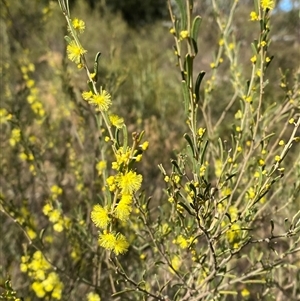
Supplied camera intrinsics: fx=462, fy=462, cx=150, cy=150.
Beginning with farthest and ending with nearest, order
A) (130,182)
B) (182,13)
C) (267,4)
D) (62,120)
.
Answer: (62,120)
(267,4)
(182,13)
(130,182)

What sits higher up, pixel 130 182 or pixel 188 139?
pixel 188 139

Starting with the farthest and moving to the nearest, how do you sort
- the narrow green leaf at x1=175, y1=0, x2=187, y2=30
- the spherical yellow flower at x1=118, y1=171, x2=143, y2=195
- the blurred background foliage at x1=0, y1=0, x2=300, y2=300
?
the blurred background foliage at x1=0, y1=0, x2=300, y2=300 → the narrow green leaf at x1=175, y1=0, x2=187, y2=30 → the spherical yellow flower at x1=118, y1=171, x2=143, y2=195

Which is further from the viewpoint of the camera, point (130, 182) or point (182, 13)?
point (182, 13)

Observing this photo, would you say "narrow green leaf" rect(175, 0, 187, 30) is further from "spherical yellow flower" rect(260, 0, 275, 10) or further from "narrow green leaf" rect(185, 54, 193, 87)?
"spherical yellow flower" rect(260, 0, 275, 10)

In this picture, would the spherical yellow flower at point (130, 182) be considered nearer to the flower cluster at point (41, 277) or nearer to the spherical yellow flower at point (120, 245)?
the spherical yellow flower at point (120, 245)

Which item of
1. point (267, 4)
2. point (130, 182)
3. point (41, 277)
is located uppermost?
point (267, 4)

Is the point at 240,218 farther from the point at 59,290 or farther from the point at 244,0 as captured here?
the point at 244,0

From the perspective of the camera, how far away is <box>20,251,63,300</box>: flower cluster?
1888 mm

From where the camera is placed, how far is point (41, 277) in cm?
188

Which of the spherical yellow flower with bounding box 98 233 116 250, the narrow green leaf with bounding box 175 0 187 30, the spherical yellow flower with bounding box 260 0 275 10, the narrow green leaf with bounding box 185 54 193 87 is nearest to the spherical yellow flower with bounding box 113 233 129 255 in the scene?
the spherical yellow flower with bounding box 98 233 116 250

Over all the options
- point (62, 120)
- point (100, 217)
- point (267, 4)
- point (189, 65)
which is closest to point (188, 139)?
point (189, 65)

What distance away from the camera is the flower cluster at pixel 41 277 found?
74.3 inches

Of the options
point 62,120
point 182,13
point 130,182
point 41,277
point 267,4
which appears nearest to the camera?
point 130,182

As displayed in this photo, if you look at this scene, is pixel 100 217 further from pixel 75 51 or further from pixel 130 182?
pixel 75 51
